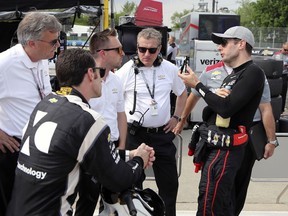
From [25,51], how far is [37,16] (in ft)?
0.83

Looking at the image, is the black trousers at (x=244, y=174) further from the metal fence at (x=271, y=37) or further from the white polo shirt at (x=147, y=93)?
the metal fence at (x=271, y=37)

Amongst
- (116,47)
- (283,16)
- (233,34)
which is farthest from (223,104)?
(283,16)

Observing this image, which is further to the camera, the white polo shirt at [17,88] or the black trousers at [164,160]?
the black trousers at [164,160]

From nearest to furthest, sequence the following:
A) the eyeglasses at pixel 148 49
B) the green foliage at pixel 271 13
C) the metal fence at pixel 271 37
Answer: the eyeglasses at pixel 148 49, the metal fence at pixel 271 37, the green foliage at pixel 271 13

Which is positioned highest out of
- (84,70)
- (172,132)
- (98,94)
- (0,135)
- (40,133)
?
(84,70)

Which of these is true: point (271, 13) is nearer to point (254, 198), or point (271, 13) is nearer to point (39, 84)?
point (254, 198)

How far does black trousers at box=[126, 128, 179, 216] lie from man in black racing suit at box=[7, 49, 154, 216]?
1.86 meters

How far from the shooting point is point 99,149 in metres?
1.96

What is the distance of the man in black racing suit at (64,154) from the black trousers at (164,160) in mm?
1858

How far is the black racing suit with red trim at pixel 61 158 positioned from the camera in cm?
194

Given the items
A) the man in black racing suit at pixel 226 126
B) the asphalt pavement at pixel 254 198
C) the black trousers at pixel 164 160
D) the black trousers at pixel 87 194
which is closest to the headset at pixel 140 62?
the black trousers at pixel 164 160

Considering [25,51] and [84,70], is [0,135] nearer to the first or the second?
[25,51]

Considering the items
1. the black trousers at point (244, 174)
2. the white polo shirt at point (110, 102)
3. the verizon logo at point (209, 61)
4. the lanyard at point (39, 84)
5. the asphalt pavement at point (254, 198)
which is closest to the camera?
the lanyard at point (39, 84)

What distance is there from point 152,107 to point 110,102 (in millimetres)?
604
